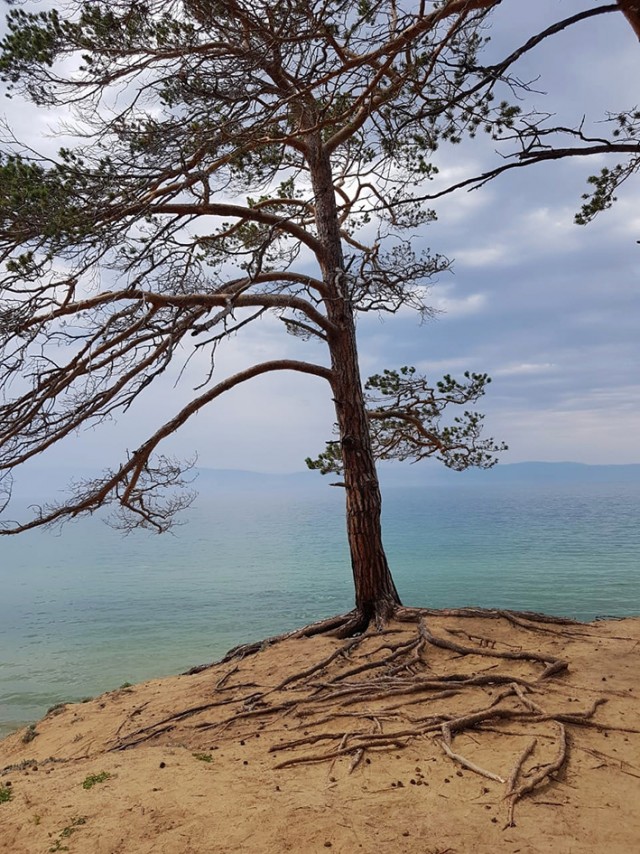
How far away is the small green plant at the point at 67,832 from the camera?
3.12 m

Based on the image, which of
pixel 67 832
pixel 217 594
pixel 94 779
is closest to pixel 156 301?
pixel 94 779

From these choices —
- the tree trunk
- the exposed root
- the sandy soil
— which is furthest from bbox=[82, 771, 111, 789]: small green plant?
the tree trunk

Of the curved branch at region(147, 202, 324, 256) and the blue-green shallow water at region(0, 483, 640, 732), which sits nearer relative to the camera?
the curved branch at region(147, 202, 324, 256)

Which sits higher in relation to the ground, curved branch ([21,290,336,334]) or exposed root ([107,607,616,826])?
curved branch ([21,290,336,334])

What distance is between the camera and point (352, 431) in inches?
343

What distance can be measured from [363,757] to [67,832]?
6.75ft

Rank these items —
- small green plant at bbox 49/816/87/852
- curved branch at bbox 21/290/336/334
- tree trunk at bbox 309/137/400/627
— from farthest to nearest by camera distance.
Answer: tree trunk at bbox 309/137/400/627 < curved branch at bbox 21/290/336/334 < small green plant at bbox 49/816/87/852

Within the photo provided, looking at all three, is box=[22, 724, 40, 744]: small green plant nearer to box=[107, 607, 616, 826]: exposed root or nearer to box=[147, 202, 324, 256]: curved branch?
box=[107, 607, 616, 826]: exposed root

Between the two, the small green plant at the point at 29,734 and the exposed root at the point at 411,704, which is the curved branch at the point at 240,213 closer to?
the exposed root at the point at 411,704

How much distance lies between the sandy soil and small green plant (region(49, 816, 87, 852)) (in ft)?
0.04

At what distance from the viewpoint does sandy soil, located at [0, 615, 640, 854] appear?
10.5 feet

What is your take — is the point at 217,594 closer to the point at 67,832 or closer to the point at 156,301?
the point at 156,301

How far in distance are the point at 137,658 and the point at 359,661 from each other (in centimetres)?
926

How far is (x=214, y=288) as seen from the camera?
792cm
